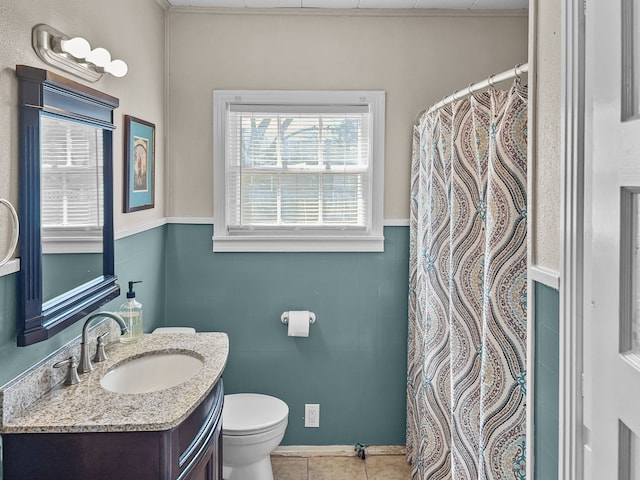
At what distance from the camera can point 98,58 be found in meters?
1.82

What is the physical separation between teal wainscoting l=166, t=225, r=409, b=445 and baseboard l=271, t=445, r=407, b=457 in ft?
0.11

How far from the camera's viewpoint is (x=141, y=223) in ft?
8.32

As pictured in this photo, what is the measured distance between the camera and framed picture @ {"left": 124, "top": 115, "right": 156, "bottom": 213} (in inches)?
91.1

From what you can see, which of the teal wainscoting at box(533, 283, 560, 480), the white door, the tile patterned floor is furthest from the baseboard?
the white door

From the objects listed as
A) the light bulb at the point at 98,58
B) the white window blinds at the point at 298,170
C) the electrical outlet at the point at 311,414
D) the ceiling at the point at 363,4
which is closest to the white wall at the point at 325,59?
the ceiling at the point at 363,4

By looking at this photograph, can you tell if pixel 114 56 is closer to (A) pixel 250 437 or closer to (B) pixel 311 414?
(A) pixel 250 437

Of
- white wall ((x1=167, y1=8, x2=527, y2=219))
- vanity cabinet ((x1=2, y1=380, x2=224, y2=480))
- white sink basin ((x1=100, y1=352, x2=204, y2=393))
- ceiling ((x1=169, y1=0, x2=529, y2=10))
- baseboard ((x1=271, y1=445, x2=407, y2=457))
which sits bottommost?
baseboard ((x1=271, y1=445, x2=407, y2=457))

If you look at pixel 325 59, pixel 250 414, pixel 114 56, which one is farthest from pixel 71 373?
pixel 325 59

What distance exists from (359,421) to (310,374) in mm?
389

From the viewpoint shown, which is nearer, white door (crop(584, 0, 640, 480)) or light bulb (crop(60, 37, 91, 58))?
white door (crop(584, 0, 640, 480))

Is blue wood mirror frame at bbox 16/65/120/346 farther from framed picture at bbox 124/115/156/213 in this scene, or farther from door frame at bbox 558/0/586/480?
door frame at bbox 558/0/586/480

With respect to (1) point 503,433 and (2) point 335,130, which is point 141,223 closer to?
(2) point 335,130

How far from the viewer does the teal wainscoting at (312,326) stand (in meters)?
2.96

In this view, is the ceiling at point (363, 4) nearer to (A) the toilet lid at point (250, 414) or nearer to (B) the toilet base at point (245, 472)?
(A) the toilet lid at point (250, 414)
